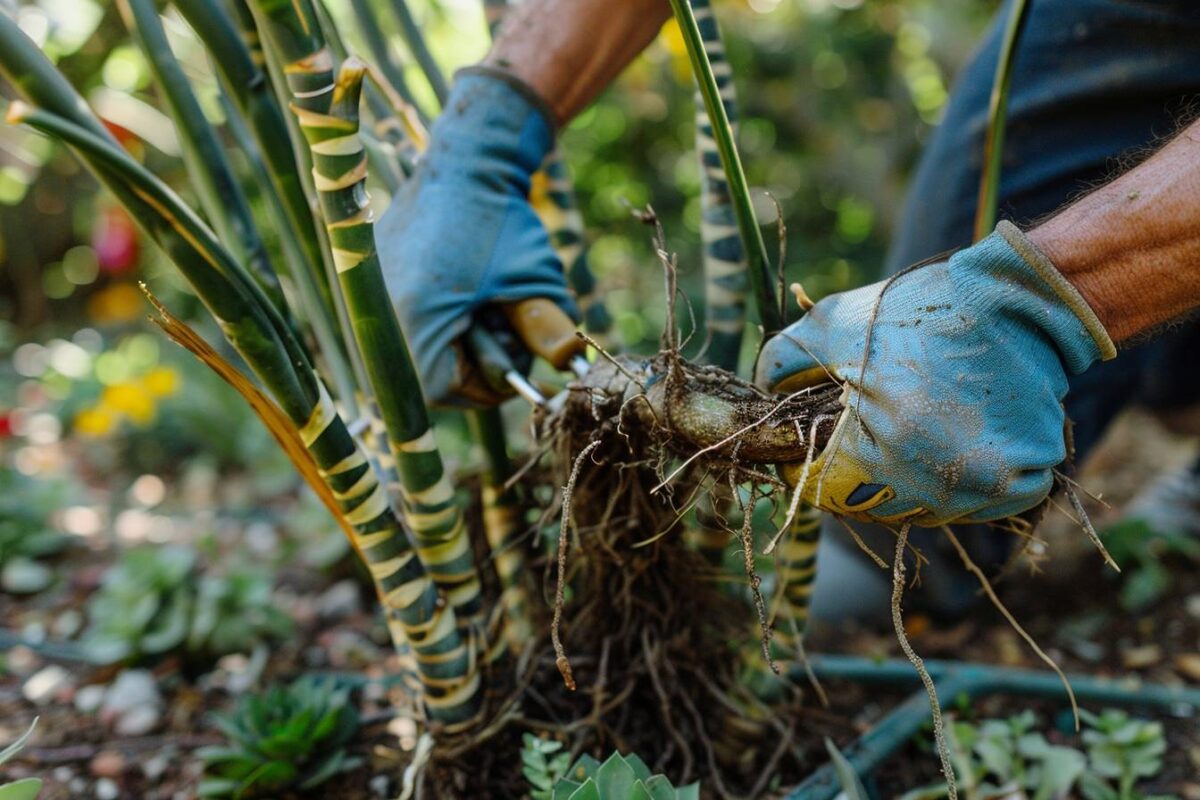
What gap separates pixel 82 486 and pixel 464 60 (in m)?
1.80

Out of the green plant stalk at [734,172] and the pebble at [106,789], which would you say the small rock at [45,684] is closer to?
the pebble at [106,789]

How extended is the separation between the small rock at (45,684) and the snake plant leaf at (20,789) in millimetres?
568

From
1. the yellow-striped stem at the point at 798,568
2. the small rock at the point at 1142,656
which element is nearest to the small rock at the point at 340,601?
the yellow-striped stem at the point at 798,568

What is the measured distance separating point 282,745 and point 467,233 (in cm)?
53

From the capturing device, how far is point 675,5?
64 cm

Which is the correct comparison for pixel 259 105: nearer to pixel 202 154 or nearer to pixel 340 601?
pixel 202 154

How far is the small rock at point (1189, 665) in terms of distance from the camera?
4.18 ft

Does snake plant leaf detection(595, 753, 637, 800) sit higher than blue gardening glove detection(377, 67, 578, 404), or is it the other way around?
blue gardening glove detection(377, 67, 578, 404)

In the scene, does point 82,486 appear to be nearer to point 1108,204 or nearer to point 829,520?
point 829,520

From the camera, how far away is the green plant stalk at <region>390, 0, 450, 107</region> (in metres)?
1.05

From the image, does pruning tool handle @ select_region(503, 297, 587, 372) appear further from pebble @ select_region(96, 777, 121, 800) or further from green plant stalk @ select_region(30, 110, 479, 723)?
pebble @ select_region(96, 777, 121, 800)

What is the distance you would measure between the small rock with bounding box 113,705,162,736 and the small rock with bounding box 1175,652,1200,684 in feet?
4.40

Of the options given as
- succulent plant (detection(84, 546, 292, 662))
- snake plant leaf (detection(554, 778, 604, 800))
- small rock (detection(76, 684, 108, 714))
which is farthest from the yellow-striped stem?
small rock (detection(76, 684, 108, 714))

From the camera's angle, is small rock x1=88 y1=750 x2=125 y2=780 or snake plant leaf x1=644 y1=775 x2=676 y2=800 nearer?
snake plant leaf x1=644 y1=775 x2=676 y2=800
